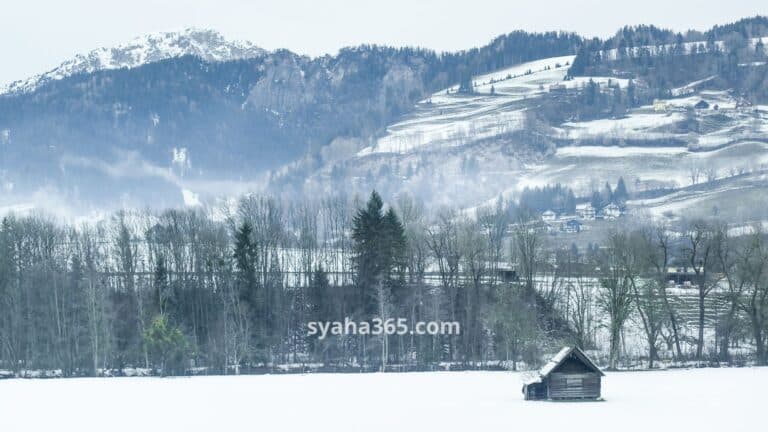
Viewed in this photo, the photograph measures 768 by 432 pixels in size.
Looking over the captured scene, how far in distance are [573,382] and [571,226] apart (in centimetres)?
14122

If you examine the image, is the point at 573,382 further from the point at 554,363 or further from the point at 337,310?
the point at 337,310

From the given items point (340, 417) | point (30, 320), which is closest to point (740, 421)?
point (340, 417)

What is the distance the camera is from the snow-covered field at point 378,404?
46.0 m

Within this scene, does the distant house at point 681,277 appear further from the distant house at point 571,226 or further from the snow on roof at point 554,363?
the distant house at point 571,226

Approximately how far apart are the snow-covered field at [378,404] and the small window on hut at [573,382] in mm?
1721

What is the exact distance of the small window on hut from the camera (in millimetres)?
56594

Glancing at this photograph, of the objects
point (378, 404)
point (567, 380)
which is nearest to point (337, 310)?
point (567, 380)

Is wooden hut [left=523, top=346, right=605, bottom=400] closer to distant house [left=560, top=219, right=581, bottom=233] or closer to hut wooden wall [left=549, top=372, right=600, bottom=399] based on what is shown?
hut wooden wall [left=549, top=372, right=600, bottom=399]

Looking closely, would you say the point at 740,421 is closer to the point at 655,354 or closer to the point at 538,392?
the point at 538,392

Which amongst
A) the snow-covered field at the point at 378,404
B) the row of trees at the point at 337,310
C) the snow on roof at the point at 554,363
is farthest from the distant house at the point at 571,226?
the snow on roof at the point at 554,363

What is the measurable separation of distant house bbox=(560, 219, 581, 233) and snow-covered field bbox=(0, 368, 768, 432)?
124518mm

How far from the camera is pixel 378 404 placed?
52594mm

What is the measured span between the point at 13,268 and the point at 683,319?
55.9 metres

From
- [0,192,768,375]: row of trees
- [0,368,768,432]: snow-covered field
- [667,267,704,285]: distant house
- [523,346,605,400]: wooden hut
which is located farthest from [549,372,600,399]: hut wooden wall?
[667,267,704,285]: distant house
